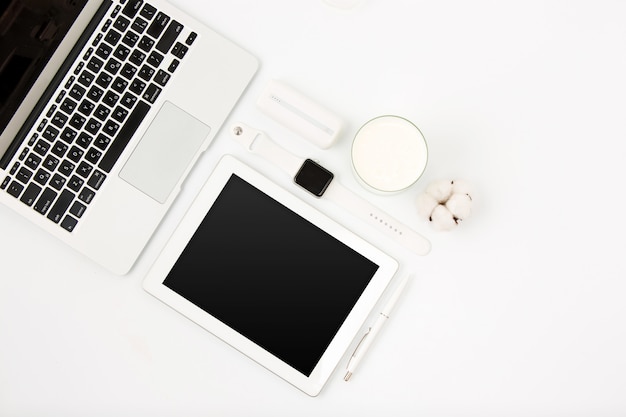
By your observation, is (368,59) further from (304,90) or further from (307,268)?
(307,268)

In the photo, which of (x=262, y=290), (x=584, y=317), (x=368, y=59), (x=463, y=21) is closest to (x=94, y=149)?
(x=262, y=290)

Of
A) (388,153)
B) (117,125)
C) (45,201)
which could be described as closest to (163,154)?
(117,125)

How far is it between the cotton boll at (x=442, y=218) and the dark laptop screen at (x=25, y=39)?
571mm

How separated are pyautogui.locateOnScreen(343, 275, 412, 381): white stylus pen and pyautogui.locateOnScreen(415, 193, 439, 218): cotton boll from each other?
0.10 m

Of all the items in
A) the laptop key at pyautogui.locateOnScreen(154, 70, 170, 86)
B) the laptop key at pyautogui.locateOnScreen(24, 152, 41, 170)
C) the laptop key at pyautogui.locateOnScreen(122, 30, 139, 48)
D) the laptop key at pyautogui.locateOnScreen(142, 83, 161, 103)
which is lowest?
the laptop key at pyautogui.locateOnScreen(24, 152, 41, 170)

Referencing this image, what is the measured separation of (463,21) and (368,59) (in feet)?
0.49

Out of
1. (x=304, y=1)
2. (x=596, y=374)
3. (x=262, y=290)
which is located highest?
(x=304, y=1)

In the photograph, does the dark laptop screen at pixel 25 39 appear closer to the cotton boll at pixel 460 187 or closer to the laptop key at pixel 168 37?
the laptop key at pixel 168 37

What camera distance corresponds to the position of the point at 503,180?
31.3 inches

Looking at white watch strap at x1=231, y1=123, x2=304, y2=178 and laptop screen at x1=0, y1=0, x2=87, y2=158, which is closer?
laptop screen at x1=0, y1=0, x2=87, y2=158

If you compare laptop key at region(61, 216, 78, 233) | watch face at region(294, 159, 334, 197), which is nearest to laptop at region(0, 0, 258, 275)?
laptop key at region(61, 216, 78, 233)

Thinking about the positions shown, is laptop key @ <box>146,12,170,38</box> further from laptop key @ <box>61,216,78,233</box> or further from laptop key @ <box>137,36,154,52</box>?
laptop key @ <box>61,216,78,233</box>

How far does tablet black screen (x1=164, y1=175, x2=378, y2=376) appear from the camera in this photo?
765 mm

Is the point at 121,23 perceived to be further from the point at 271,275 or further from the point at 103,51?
the point at 271,275
